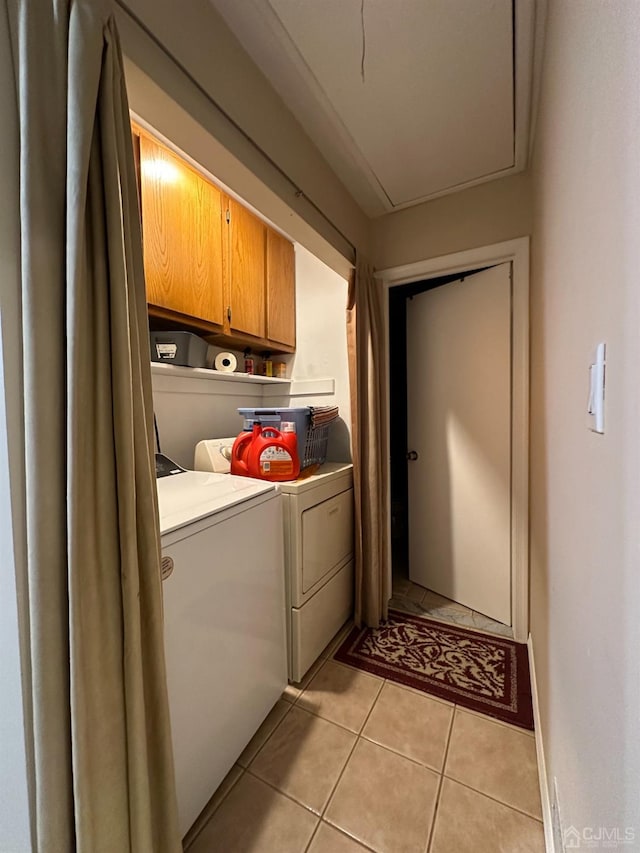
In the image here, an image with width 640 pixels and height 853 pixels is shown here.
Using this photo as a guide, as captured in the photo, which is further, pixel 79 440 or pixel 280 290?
pixel 280 290

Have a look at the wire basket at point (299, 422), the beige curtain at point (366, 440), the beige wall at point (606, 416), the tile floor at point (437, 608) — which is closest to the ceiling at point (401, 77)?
the beige wall at point (606, 416)

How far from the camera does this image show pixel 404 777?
3.78 feet

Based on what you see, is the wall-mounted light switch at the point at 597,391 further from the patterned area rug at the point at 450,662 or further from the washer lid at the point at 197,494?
the patterned area rug at the point at 450,662

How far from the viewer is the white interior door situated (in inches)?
74.8

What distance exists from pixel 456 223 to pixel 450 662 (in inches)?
91.6

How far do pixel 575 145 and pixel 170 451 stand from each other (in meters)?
1.88

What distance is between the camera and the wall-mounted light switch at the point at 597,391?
0.49 m

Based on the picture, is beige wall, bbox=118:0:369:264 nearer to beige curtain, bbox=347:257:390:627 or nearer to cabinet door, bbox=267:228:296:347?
beige curtain, bbox=347:257:390:627

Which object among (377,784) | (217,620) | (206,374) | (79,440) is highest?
(206,374)

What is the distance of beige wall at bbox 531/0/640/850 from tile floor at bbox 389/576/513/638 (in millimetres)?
1049

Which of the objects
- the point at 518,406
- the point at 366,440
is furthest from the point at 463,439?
the point at 366,440

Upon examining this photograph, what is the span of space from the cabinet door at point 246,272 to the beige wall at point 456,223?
2.38ft

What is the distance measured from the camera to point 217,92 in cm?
101

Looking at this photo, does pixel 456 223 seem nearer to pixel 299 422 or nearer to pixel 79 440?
pixel 299 422
